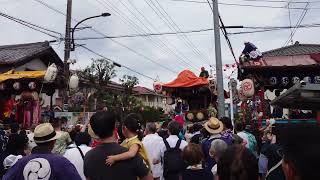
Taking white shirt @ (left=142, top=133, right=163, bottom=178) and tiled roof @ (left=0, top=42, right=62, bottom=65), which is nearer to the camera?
white shirt @ (left=142, top=133, right=163, bottom=178)

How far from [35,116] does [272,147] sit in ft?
36.8

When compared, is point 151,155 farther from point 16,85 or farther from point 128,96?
point 128,96

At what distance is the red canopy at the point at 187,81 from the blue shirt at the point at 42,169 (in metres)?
13.7

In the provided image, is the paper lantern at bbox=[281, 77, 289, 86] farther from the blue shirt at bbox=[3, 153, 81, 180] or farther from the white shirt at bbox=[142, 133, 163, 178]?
the blue shirt at bbox=[3, 153, 81, 180]

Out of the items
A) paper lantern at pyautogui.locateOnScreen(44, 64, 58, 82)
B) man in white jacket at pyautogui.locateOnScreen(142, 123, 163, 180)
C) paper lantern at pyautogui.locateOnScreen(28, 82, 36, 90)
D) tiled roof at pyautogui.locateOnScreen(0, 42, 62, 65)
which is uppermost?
tiled roof at pyautogui.locateOnScreen(0, 42, 62, 65)

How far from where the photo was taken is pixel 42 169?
377 centimetres

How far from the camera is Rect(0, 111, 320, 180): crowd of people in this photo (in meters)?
2.00

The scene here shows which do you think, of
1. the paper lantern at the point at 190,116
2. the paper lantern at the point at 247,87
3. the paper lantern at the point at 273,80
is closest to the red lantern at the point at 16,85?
the paper lantern at the point at 190,116

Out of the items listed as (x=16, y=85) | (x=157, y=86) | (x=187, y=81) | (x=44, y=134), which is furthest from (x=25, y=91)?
(x=44, y=134)

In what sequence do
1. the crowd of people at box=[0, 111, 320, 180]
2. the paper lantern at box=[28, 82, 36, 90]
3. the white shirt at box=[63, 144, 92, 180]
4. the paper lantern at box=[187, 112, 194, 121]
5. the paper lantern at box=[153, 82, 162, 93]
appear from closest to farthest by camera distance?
the crowd of people at box=[0, 111, 320, 180], the white shirt at box=[63, 144, 92, 180], the paper lantern at box=[28, 82, 36, 90], the paper lantern at box=[153, 82, 162, 93], the paper lantern at box=[187, 112, 194, 121]

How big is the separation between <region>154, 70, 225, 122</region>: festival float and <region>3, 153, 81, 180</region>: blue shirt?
13331mm

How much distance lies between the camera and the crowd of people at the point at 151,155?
6.57 feet

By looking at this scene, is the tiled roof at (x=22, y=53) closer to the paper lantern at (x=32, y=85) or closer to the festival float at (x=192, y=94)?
the paper lantern at (x=32, y=85)

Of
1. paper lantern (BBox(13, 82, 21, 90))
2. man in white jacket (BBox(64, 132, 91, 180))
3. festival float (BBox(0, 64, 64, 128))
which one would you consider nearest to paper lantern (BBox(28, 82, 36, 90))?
festival float (BBox(0, 64, 64, 128))
